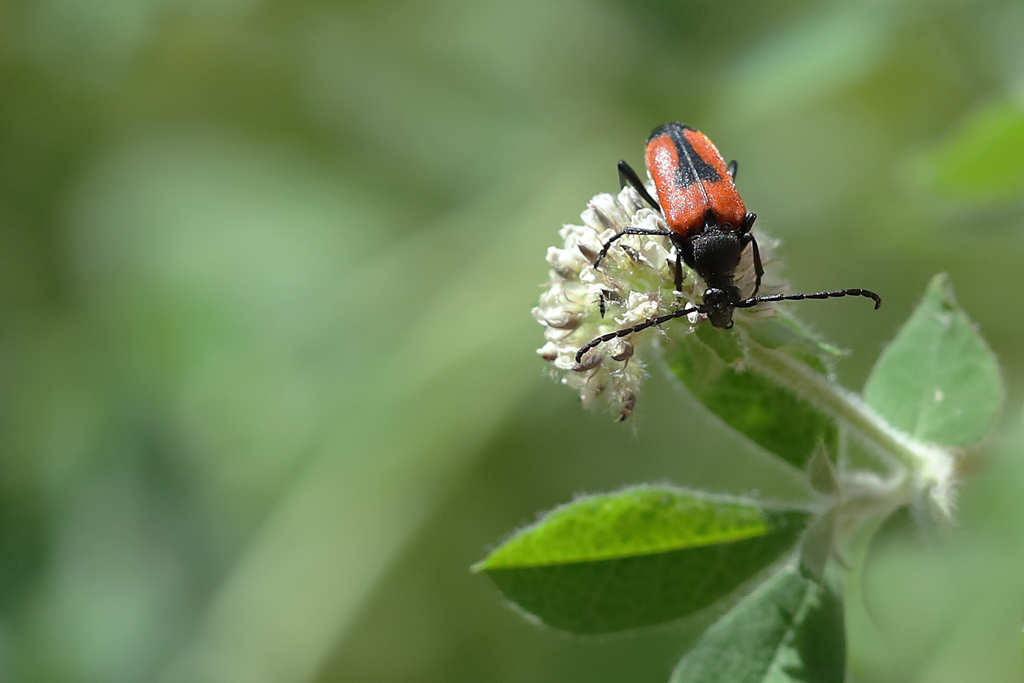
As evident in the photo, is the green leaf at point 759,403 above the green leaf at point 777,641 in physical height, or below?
above

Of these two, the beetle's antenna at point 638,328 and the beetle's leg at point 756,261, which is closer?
the beetle's antenna at point 638,328

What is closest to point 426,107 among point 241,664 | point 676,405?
point 676,405

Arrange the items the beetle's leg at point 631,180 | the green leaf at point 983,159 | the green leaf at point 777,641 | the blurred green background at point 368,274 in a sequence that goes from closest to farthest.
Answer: the green leaf at point 777,641 < the beetle's leg at point 631,180 < the green leaf at point 983,159 < the blurred green background at point 368,274

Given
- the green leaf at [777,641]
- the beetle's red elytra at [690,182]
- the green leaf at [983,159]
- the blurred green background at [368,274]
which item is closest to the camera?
the green leaf at [777,641]

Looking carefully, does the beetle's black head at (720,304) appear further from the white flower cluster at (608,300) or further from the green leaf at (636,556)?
the green leaf at (636,556)

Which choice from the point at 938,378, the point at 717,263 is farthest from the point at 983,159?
the point at 717,263

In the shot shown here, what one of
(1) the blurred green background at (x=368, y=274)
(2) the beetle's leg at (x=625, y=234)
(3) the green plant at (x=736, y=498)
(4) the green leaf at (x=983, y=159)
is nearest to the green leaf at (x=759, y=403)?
(3) the green plant at (x=736, y=498)

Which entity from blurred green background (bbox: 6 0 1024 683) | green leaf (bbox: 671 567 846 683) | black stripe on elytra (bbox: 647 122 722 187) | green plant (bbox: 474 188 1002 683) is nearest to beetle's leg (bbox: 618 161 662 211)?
black stripe on elytra (bbox: 647 122 722 187)

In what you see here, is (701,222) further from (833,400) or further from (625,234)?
(833,400)
